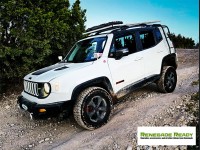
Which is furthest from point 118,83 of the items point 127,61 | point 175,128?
point 175,128

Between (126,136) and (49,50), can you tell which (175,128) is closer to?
(126,136)

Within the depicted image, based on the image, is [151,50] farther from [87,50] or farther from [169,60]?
[87,50]

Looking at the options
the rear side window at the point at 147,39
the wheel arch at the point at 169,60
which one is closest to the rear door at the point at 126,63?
the rear side window at the point at 147,39

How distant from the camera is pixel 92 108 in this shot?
200 inches

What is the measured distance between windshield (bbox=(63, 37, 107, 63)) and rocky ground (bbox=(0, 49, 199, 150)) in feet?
4.60

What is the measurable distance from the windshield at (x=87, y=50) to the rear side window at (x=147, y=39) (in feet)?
3.71

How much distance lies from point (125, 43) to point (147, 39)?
2.66ft

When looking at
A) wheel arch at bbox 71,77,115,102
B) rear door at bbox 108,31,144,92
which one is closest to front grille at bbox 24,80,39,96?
wheel arch at bbox 71,77,115,102

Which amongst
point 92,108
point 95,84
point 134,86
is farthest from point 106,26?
point 92,108

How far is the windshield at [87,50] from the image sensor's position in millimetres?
Result: 5562

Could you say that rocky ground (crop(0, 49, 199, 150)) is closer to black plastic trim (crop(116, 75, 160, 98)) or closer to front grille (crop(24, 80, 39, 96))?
black plastic trim (crop(116, 75, 160, 98))

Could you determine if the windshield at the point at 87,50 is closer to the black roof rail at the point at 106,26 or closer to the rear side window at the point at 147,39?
the black roof rail at the point at 106,26

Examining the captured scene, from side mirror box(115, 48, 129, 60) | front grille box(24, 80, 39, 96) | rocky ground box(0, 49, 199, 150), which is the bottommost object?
rocky ground box(0, 49, 199, 150)

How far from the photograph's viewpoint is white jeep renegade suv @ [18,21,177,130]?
15.9 ft
